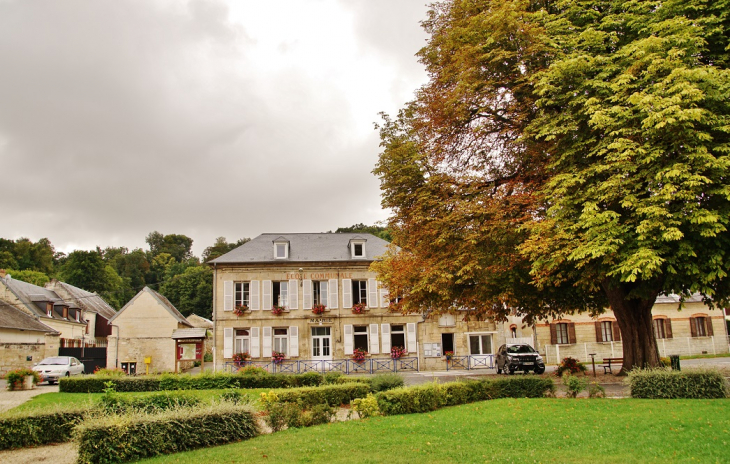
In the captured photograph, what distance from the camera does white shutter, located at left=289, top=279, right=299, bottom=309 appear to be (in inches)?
1136

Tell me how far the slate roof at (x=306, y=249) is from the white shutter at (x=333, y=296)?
1.34 metres

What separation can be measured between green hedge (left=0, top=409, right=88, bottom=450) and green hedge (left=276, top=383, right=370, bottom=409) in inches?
156

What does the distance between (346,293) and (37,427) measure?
20.2 metres

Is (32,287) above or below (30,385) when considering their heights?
above

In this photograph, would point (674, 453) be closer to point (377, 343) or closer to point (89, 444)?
point (89, 444)

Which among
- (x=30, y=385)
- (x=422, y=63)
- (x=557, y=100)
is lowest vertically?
(x=30, y=385)

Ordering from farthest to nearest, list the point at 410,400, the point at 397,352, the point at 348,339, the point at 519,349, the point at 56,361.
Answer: the point at 348,339 → the point at 397,352 → the point at 56,361 → the point at 519,349 → the point at 410,400

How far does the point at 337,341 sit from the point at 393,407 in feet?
57.5

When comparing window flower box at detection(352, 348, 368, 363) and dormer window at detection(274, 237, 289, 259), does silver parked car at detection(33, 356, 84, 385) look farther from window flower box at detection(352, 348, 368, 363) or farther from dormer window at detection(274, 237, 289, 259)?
window flower box at detection(352, 348, 368, 363)

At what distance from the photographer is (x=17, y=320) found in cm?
3027

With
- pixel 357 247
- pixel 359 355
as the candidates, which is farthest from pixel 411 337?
pixel 357 247

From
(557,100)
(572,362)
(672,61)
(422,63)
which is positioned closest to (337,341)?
(572,362)

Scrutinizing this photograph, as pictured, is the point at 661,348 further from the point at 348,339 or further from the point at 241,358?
the point at 241,358

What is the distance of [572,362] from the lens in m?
18.6
